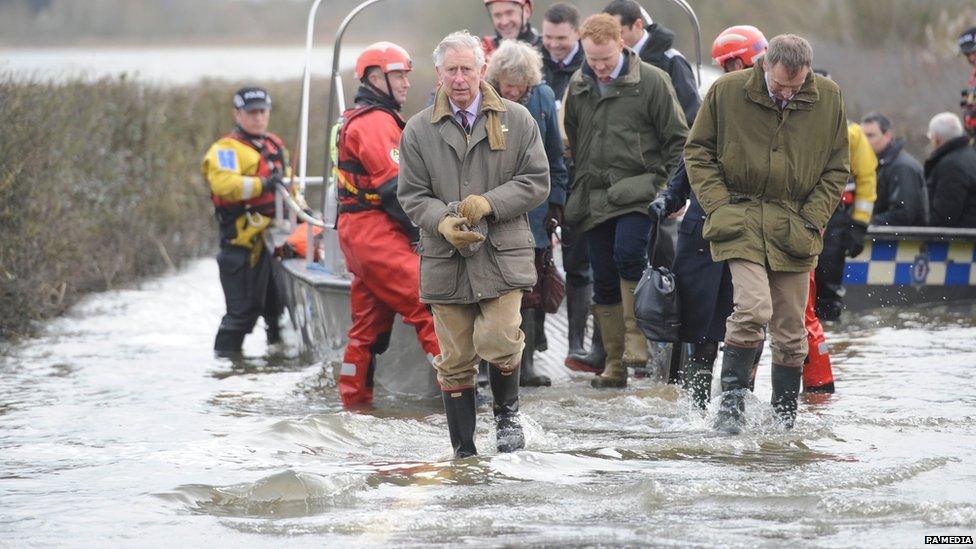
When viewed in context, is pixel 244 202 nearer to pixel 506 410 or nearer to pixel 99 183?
pixel 506 410

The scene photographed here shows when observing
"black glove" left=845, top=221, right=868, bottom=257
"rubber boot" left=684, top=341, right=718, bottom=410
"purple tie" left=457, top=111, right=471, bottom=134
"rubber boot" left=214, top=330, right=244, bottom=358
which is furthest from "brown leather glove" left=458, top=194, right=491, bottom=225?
"rubber boot" left=214, top=330, right=244, bottom=358

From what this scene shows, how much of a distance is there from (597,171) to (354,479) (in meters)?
2.72

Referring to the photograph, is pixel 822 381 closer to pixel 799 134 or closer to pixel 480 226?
pixel 799 134

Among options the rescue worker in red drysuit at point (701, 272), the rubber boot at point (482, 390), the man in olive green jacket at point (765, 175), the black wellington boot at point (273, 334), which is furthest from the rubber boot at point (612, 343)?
the black wellington boot at point (273, 334)

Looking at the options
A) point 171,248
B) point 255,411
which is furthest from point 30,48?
point 255,411

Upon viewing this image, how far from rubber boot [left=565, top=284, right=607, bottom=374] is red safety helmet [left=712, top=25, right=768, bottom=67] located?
221 cm

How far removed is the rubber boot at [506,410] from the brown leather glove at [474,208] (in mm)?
773

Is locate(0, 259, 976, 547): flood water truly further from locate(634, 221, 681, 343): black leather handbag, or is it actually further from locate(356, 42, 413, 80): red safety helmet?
locate(356, 42, 413, 80): red safety helmet

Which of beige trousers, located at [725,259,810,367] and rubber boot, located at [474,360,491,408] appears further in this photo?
rubber boot, located at [474,360,491,408]

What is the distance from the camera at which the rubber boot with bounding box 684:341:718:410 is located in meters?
7.68

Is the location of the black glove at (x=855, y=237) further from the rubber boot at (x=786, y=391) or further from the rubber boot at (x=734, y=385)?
the rubber boot at (x=734, y=385)

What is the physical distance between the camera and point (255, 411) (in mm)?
9055

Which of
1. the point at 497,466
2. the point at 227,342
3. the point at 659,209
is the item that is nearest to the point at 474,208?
the point at 497,466

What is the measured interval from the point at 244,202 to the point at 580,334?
3.20 m
